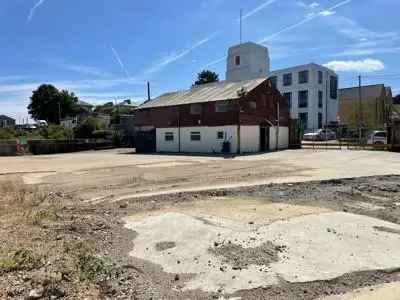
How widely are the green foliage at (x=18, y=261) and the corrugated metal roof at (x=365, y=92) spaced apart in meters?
70.0

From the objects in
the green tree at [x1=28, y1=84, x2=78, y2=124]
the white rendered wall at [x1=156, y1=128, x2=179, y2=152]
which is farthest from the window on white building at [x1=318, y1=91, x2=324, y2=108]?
the green tree at [x1=28, y1=84, x2=78, y2=124]

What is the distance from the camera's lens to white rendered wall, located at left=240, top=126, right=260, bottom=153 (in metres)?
35.1

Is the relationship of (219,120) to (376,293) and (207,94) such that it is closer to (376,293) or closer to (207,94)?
(207,94)

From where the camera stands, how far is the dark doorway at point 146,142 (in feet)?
141

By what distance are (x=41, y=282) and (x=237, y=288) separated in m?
2.40

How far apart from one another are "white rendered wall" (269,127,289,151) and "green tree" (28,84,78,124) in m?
56.2

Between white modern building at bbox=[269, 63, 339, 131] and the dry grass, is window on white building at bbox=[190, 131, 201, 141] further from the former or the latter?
white modern building at bbox=[269, 63, 339, 131]

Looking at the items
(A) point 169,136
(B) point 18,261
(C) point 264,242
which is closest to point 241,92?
(A) point 169,136

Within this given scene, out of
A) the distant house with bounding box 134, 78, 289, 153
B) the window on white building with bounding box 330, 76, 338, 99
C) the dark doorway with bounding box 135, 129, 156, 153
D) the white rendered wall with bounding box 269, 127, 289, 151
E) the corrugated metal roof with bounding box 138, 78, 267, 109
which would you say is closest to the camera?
the distant house with bounding box 134, 78, 289, 153

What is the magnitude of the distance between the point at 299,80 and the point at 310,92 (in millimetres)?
3166

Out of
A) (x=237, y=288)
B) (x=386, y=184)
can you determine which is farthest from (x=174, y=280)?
(x=386, y=184)

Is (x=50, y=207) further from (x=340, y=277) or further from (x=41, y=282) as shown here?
(x=340, y=277)

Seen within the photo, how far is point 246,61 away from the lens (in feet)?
223

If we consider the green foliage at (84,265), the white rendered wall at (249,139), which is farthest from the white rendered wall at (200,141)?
the green foliage at (84,265)
